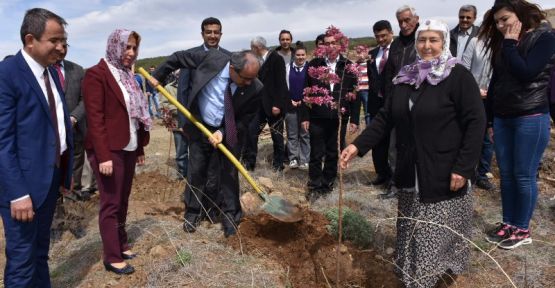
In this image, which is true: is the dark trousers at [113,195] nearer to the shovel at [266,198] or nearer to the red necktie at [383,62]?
the shovel at [266,198]

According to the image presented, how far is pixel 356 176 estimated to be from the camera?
19.0 ft

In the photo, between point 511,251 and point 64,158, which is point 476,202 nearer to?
point 511,251

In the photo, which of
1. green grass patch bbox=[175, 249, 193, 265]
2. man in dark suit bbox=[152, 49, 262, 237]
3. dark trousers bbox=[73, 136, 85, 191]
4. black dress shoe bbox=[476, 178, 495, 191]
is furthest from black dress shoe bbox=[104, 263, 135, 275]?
black dress shoe bbox=[476, 178, 495, 191]

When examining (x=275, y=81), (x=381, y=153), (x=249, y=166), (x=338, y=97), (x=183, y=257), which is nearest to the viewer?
(x=183, y=257)

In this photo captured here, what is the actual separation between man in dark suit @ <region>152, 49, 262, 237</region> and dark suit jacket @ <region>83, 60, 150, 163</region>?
79cm

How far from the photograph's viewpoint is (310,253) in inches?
138

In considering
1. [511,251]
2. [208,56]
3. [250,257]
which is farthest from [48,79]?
[511,251]

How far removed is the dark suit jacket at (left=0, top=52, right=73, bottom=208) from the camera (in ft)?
7.29

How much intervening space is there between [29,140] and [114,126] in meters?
0.65

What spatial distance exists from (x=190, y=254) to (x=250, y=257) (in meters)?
0.49

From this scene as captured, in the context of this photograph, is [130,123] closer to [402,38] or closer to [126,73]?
[126,73]

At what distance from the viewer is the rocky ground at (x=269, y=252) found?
308 cm

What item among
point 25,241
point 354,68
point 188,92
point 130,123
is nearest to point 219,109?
point 188,92

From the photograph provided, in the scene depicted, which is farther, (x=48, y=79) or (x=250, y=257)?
(x=250, y=257)
